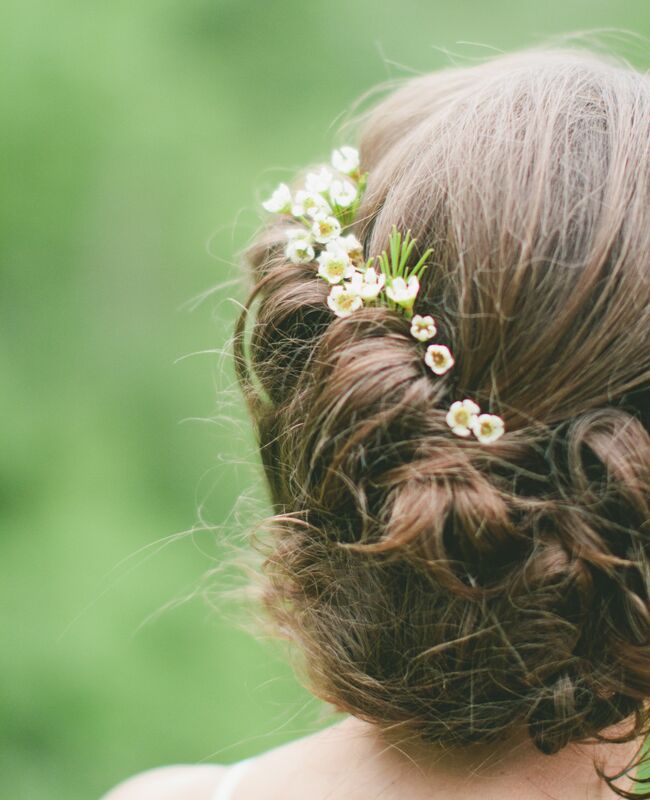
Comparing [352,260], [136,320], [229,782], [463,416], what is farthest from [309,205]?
[136,320]

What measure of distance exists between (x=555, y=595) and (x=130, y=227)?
91.6 inches

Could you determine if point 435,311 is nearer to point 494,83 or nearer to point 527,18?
point 494,83

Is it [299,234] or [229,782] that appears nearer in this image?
[299,234]

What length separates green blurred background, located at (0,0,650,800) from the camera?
254 centimetres

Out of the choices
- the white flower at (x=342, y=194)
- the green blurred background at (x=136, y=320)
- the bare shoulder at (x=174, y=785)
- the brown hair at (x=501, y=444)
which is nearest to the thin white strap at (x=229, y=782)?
the bare shoulder at (x=174, y=785)

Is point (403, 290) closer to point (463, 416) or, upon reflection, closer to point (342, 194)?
point (463, 416)

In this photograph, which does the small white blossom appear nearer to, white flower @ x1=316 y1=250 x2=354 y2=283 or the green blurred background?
white flower @ x1=316 y1=250 x2=354 y2=283

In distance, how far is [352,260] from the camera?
1.02m

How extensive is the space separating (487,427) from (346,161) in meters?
0.49

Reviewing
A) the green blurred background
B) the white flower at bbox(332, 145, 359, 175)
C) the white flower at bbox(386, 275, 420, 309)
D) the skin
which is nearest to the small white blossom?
the white flower at bbox(332, 145, 359, 175)

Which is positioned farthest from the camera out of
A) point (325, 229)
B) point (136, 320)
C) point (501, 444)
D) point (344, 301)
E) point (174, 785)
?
point (136, 320)

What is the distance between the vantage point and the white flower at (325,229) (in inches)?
42.2

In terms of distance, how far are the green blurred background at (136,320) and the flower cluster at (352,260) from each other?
4.71ft

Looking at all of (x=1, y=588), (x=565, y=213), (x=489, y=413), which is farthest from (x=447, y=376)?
(x=1, y=588)
